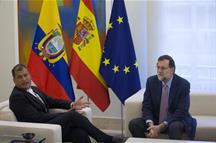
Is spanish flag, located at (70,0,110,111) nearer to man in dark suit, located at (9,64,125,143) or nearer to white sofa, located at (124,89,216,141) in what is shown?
white sofa, located at (124,89,216,141)

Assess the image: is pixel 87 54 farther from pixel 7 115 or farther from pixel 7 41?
pixel 7 41

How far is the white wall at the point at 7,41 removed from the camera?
5.38 m

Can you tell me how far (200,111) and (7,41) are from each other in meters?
2.86

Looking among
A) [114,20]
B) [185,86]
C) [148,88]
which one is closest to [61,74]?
[114,20]

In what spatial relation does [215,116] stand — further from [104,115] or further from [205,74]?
[104,115]

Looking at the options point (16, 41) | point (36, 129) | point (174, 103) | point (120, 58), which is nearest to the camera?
Result: point (36, 129)

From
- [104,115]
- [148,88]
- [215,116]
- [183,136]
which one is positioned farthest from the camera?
[104,115]

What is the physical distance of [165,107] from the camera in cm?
371

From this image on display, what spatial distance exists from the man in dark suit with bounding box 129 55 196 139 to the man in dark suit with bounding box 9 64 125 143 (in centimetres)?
30

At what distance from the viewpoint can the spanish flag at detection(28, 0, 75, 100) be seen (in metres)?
4.55

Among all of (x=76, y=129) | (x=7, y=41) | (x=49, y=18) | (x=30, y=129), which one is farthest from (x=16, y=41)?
(x=30, y=129)

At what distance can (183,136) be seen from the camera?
356cm

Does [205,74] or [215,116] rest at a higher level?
[205,74]

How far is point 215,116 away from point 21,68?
2.08 m
